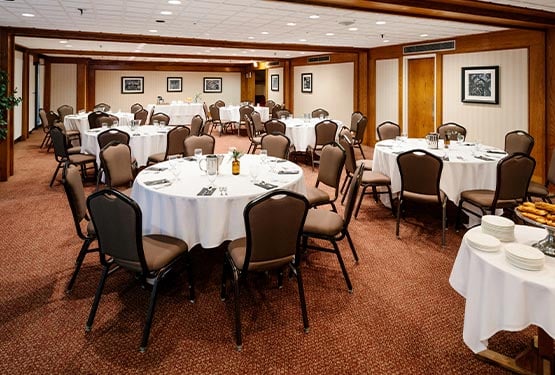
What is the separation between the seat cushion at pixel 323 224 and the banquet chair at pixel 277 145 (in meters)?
1.90

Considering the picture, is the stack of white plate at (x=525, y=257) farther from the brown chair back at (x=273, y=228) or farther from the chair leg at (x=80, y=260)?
the chair leg at (x=80, y=260)

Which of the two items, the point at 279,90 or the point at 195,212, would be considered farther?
the point at 279,90

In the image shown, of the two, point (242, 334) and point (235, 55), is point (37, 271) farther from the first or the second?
point (235, 55)

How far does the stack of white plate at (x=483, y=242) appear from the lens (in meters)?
1.97

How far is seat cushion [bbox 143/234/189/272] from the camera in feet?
8.37

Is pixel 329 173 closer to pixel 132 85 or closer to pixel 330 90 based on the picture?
pixel 330 90

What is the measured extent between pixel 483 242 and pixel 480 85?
7155 millimetres

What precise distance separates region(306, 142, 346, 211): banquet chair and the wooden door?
617 centimetres

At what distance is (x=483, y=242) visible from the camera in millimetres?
2008

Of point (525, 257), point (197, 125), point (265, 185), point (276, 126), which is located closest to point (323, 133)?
point (276, 126)

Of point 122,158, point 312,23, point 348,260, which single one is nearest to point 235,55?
point 312,23

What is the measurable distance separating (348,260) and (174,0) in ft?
12.9

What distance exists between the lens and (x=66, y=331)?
2613mm

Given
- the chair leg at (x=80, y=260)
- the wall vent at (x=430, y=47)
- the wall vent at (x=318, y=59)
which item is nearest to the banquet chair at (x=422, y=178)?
the chair leg at (x=80, y=260)
